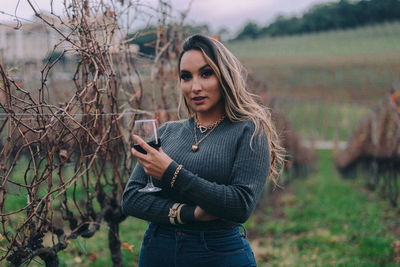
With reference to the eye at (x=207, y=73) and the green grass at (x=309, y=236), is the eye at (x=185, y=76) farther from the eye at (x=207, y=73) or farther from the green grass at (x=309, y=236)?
the green grass at (x=309, y=236)

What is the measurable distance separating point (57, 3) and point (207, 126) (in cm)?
117

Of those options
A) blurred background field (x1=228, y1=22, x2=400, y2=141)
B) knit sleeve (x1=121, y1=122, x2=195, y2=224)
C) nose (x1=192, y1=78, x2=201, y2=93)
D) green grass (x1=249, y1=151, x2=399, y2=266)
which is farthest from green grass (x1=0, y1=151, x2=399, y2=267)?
blurred background field (x1=228, y1=22, x2=400, y2=141)

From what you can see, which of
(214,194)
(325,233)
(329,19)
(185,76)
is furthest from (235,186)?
(329,19)

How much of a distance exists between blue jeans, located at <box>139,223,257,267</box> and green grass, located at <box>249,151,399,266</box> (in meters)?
3.19

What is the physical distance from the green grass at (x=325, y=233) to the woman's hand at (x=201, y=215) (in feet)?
11.1

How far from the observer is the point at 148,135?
6.21 feet

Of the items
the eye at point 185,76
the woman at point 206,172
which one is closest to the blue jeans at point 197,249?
the woman at point 206,172

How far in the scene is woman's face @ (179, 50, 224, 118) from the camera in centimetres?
202

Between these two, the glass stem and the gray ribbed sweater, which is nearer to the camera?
the gray ribbed sweater

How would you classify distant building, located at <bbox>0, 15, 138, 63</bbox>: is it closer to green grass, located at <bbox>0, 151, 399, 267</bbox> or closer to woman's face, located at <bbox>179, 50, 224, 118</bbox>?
woman's face, located at <bbox>179, 50, 224, 118</bbox>

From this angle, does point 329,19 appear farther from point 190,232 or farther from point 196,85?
point 190,232

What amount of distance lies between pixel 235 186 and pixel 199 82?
59cm

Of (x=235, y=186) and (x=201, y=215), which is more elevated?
(x=235, y=186)

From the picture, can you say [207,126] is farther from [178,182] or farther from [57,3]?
[57,3]
